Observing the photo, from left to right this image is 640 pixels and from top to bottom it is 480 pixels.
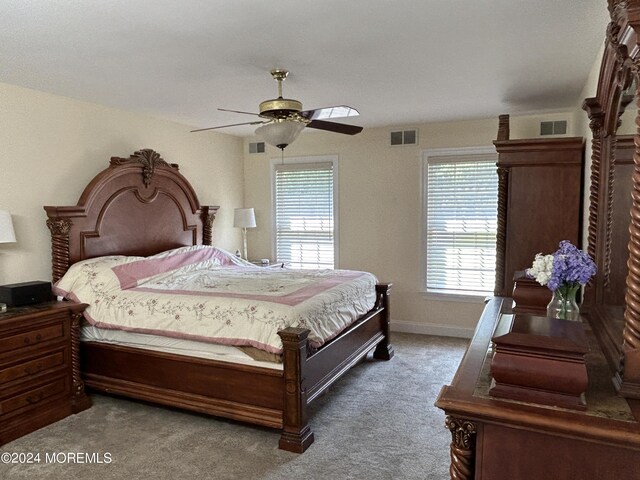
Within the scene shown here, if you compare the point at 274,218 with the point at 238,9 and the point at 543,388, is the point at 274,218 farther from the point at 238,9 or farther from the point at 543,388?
the point at 543,388

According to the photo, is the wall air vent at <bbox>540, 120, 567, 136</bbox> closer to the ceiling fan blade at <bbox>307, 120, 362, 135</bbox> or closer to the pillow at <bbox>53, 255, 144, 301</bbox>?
the ceiling fan blade at <bbox>307, 120, 362, 135</bbox>

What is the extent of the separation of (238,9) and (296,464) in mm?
2550

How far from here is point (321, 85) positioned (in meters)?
3.63

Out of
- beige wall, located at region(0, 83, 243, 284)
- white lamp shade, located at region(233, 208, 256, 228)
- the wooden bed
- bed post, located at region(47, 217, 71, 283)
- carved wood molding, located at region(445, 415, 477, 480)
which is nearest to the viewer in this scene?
carved wood molding, located at region(445, 415, 477, 480)

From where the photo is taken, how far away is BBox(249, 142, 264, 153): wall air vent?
626 cm

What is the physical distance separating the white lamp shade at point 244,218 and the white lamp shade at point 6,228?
2.78 metres

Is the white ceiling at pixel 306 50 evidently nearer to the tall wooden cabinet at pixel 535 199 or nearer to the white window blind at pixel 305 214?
the tall wooden cabinet at pixel 535 199

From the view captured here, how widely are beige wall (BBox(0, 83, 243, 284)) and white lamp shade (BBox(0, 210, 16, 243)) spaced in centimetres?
30

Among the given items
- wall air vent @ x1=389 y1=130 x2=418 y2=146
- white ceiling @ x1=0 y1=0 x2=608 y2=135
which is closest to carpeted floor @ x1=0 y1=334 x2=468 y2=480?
white ceiling @ x1=0 y1=0 x2=608 y2=135

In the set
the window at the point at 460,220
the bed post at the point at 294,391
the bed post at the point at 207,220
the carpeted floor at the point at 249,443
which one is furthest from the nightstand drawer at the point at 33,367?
the window at the point at 460,220

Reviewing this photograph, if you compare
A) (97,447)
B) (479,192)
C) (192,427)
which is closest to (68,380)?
(97,447)

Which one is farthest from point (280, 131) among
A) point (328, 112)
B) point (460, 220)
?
point (460, 220)

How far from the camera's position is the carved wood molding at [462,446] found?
137 cm

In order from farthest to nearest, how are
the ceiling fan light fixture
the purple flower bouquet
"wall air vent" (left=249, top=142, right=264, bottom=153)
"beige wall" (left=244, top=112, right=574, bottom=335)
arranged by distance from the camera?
"wall air vent" (left=249, top=142, right=264, bottom=153), "beige wall" (left=244, top=112, right=574, bottom=335), the ceiling fan light fixture, the purple flower bouquet
